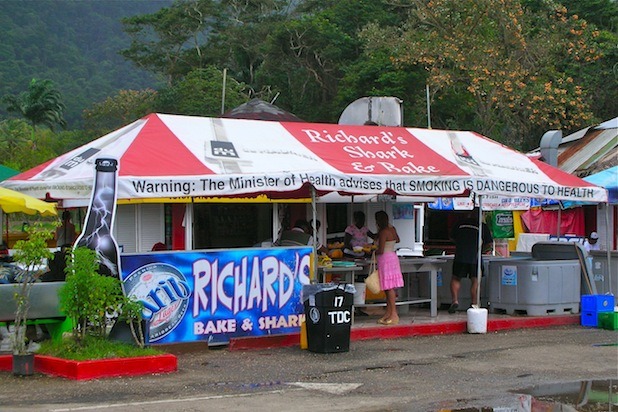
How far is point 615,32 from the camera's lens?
137 feet

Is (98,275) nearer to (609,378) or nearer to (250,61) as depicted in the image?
(609,378)

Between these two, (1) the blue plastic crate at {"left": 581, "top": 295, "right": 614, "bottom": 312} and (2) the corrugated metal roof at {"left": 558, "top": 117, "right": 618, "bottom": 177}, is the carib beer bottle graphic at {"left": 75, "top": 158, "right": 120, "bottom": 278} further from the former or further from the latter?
(2) the corrugated metal roof at {"left": 558, "top": 117, "right": 618, "bottom": 177}

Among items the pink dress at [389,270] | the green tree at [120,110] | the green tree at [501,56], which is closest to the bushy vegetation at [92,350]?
the pink dress at [389,270]

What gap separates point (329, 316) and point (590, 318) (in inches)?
221

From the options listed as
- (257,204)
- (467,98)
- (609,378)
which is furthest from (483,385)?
(467,98)

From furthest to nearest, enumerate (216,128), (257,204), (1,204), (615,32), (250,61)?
(250,61) < (615,32) < (257,204) < (216,128) < (1,204)

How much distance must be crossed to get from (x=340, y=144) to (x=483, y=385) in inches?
228

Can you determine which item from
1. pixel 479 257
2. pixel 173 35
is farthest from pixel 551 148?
pixel 173 35

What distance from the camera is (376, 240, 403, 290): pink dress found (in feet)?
47.8

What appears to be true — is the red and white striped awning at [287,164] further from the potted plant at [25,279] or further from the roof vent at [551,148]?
the roof vent at [551,148]

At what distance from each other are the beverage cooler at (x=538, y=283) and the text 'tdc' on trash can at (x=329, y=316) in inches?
182

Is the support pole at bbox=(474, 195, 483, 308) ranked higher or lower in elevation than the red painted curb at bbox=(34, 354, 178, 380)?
higher

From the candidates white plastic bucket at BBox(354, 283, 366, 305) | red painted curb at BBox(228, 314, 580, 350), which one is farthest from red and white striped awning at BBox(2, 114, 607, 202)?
red painted curb at BBox(228, 314, 580, 350)

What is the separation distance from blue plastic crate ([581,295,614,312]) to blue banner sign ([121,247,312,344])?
5267mm
